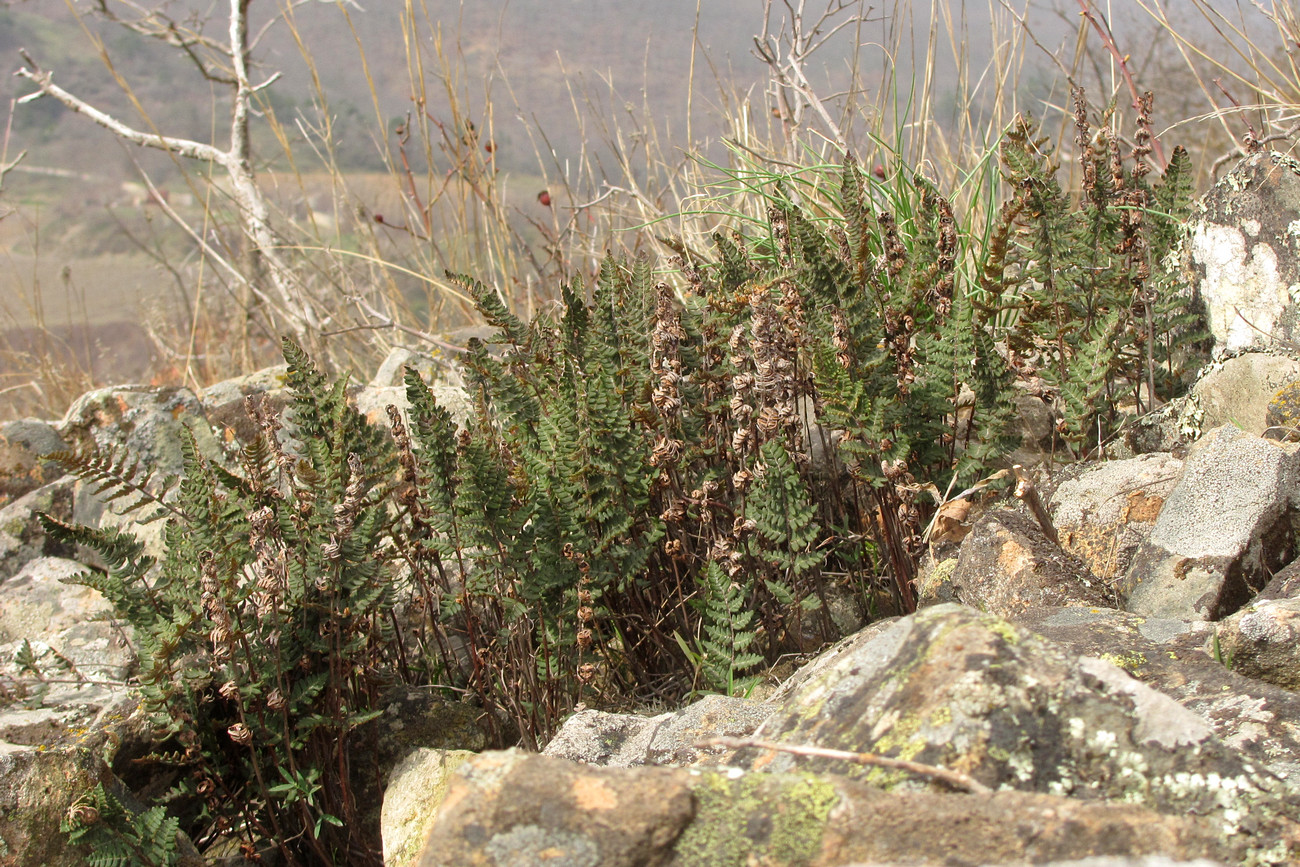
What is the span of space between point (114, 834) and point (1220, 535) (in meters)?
2.32

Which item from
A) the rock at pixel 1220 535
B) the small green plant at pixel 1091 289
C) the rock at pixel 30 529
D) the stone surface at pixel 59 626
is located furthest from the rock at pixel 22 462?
the rock at pixel 1220 535

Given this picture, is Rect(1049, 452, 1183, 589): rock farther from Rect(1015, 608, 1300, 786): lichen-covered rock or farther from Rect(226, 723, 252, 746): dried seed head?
Rect(226, 723, 252, 746): dried seed head

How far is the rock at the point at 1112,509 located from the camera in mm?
2277

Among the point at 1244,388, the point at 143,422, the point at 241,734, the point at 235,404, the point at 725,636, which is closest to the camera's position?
the point at 241,734

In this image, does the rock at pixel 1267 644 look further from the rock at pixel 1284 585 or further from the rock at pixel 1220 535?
the rock at pixel 1220 535

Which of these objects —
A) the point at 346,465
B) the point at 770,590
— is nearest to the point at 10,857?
the point at 346,465

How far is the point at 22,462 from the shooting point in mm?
4156

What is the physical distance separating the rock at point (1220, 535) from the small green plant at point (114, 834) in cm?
205

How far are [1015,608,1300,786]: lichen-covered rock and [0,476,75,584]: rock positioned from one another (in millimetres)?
3390

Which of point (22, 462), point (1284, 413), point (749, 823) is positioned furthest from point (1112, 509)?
point (22, 462)

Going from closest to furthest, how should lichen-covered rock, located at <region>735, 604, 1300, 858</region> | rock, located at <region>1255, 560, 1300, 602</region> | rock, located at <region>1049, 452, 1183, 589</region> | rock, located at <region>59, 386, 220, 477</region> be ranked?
lichen-covered rock, located at <region>735, 604, 1300, 858</region> → rock, located at <region>1255, 560, 1300, 602</region> → rock, located at <region>1049, 452, 1183, 589</region> → rock, located at <region>59, 386, 220, 477</region>

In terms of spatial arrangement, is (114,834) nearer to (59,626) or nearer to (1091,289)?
(59,626)

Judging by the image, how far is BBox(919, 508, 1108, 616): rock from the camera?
7.02ft

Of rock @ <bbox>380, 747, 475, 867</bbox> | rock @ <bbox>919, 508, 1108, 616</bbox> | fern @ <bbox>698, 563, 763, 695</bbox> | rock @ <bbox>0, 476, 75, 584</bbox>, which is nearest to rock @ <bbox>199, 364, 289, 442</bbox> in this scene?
rock @ <bbox>0, 476, 75, 584</bbox>
